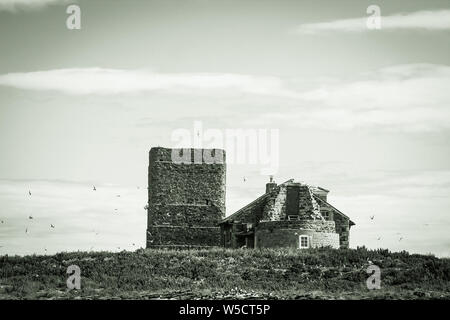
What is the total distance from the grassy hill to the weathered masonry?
2.68 metres

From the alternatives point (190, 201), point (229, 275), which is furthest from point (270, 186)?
point (229, 275)

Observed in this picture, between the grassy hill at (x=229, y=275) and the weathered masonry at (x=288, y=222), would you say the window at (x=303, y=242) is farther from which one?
the grassy hill at (x=229, y=275)

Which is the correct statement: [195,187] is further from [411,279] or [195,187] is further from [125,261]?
[411,279]

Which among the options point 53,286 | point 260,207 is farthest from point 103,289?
point 260,207

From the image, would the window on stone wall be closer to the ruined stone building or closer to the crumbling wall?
the crumbling wall

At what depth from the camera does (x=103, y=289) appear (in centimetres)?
4528

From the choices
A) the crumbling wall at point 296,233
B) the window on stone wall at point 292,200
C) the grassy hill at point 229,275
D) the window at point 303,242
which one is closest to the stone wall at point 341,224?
the window on stone wall at point 292,200

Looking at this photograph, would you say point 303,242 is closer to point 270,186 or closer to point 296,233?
point 296,233

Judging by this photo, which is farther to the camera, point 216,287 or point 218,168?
point 218,168

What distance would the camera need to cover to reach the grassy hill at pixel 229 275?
143ft
